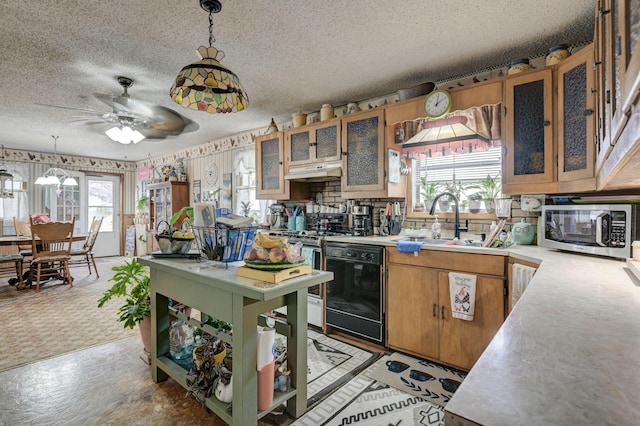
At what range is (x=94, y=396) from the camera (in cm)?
201

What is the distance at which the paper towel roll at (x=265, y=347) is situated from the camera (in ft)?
5.21

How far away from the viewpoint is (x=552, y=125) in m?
2.14

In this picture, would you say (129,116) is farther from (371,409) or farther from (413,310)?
(371,409)

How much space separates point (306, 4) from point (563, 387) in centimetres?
219

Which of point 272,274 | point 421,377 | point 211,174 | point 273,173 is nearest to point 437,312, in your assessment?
point 421,377

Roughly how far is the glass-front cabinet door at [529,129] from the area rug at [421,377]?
1.43 meters

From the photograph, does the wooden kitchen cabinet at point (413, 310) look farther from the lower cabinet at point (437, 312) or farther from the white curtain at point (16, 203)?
the white curtain at point (16, 203)

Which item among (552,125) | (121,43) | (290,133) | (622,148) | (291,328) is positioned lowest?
(291,328)

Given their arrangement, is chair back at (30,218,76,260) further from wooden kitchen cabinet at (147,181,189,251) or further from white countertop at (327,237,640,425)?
white countertop at (327,237,640,425)

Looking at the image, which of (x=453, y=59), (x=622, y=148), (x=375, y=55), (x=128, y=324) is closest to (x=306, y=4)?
(x=375, y=55)

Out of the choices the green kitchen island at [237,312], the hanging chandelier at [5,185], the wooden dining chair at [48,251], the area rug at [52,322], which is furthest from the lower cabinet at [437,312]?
the hanging chandelier at [5,185]

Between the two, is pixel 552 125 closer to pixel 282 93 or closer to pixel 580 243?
pixel 580 243

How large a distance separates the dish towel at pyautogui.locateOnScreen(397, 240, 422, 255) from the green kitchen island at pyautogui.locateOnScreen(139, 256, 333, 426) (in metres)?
0.96

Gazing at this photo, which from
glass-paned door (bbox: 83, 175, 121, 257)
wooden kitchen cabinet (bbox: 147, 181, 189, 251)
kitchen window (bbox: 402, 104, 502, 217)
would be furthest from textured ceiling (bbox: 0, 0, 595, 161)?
glass-paned door (bbox: 83, 175, 121, 257)
